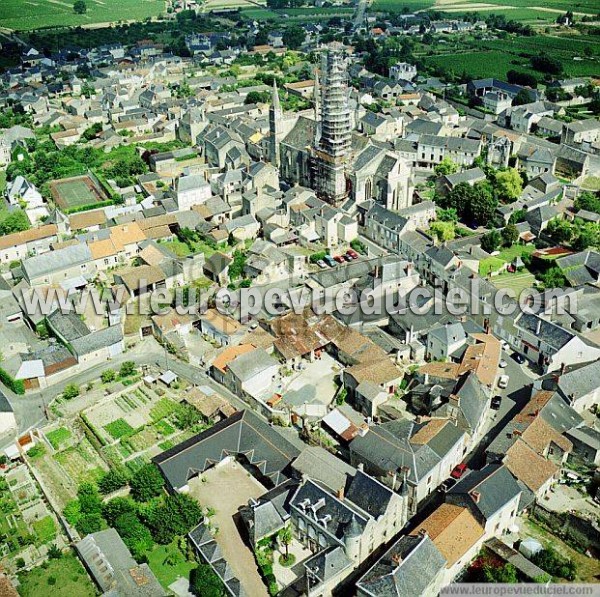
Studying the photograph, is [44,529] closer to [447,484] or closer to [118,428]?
[118,428]

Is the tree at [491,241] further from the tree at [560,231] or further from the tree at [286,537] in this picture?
the tree at [286,537]

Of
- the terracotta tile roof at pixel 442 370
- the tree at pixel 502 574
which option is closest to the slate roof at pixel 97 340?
the terracotta tile roof at pixel 442 370

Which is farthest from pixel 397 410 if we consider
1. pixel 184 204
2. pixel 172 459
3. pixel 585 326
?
pixel 184 204

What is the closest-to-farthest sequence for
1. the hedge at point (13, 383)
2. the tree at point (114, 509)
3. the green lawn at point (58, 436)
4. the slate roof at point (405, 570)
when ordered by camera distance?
the slate roof at point (405, 570), the tree at point (114, 509), the green lawn at point (58, 436), the hedge at point (13, 383)

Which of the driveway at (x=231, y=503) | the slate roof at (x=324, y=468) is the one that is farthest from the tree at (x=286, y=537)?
the slate roof at (x=324, y=468)

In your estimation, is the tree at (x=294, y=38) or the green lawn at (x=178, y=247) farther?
the tree at (x=294, y=38)

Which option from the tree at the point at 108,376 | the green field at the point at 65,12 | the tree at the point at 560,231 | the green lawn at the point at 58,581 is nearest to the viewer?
the green lawn at the point at 58,581

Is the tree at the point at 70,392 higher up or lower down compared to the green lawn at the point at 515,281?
lower down

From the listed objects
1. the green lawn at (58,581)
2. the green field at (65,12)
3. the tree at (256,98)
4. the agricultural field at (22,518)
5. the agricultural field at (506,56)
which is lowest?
the agricultural field at (22,518)
